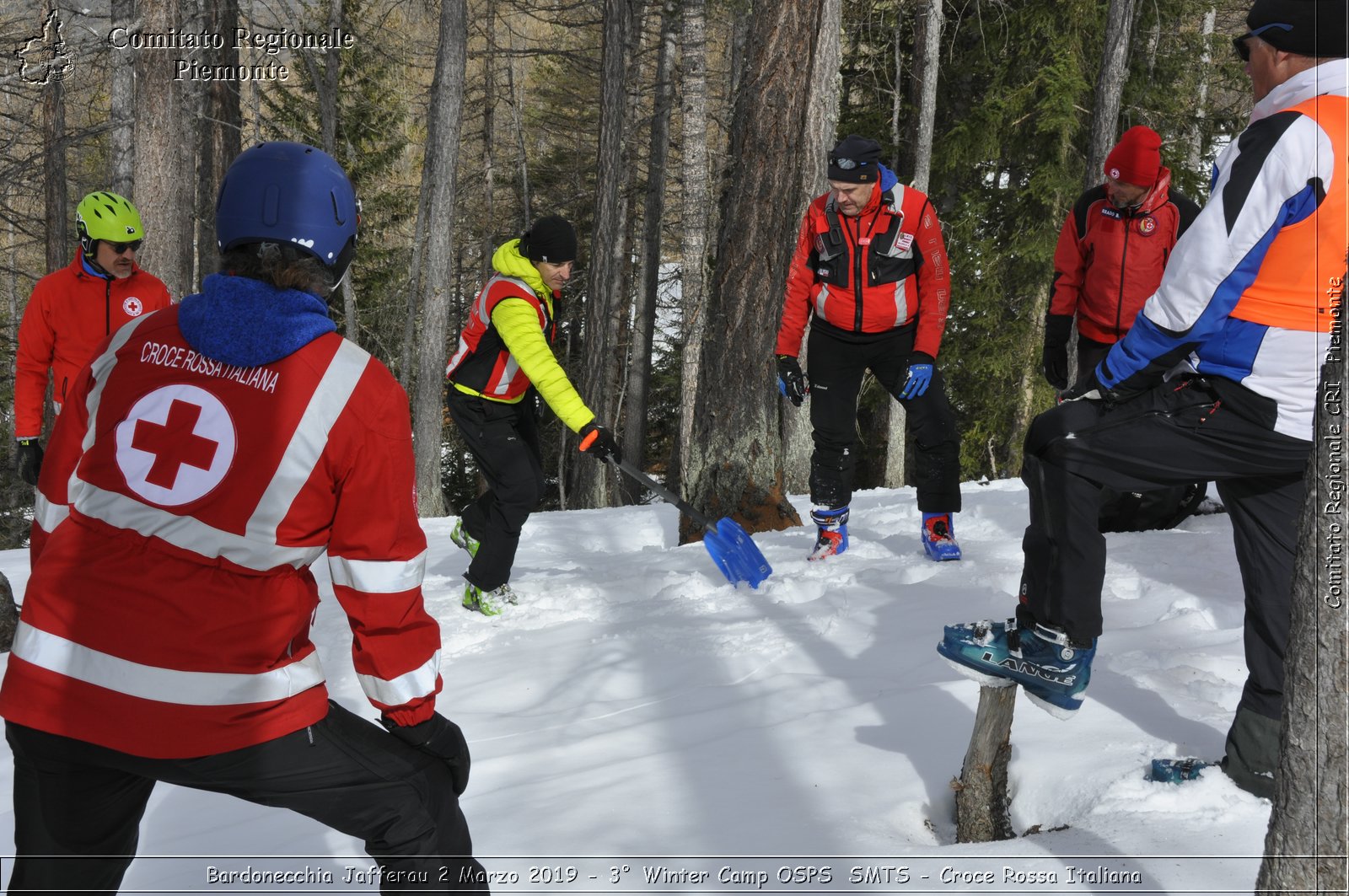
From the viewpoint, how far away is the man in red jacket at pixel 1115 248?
192 inches

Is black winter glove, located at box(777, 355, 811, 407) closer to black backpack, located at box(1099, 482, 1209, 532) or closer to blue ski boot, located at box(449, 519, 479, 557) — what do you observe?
black backpack, located at box(1099, 482, 1209, 532)

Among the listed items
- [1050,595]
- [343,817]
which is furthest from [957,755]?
[343,817]

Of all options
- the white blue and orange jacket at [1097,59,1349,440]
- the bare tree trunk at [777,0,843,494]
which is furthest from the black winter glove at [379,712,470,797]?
the bare tree trunk at [777,0,843,494]

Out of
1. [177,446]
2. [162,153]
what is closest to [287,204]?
[177,446]

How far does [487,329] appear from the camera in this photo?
196 inches

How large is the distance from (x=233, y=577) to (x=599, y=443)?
127 inches

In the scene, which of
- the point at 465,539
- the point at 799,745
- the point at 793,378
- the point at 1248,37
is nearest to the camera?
the point at 1248,37

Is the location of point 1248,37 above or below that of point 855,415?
above

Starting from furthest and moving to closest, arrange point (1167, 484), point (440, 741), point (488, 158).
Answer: point (488, 158) < point (1167, 484) < point (440, 741)

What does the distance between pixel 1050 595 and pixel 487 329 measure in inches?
123

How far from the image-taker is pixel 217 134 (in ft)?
44.0

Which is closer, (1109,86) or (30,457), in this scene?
(30,457)

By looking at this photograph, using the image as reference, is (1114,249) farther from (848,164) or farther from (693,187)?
(693,187)

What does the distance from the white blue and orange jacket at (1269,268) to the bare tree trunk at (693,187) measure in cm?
1005
